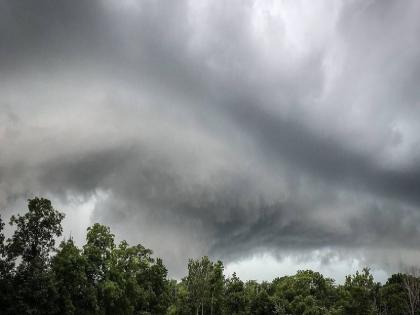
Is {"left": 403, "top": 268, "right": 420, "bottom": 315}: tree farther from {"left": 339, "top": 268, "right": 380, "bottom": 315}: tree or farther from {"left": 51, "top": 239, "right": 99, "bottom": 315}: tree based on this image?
{"left": 51, "top": 239, "right": 99, "bottom": 315}: tree

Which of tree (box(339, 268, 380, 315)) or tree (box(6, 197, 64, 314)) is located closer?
tree (box(6, 197, 64, 314))

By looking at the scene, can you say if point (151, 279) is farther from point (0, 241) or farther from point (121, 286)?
point (0, 241)

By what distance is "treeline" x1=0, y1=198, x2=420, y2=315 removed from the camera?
4316 centimetres

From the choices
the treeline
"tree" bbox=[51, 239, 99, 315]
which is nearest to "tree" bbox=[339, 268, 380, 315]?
the treeline

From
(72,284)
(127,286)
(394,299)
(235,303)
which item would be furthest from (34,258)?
(394,299)

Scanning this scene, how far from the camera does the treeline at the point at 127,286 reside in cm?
4316

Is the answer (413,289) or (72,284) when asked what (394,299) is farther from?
(72,284)

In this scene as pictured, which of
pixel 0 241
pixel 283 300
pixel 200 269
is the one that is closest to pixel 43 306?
pixel 0 241

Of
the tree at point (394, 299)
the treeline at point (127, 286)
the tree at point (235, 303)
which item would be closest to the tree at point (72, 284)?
the treeline at point (127, 286)

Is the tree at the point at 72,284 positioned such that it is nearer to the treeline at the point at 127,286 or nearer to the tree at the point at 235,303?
the treeline at the point at 127,286

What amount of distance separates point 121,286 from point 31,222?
1795 cm

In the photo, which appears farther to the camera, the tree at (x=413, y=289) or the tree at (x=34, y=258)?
the tree at (x=413, y=289)

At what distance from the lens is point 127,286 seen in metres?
60.0

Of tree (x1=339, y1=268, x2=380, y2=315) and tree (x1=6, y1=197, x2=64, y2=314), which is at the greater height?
tree (x1=339, y1=268, x2=380, y2=315)
